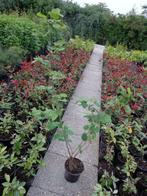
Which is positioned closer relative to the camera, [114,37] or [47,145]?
[47,145]

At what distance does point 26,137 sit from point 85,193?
0.94 metres

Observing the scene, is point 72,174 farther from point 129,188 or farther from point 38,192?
point 129,188

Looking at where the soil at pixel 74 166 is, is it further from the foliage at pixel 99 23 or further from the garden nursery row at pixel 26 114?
the foliage at pixel 99 23

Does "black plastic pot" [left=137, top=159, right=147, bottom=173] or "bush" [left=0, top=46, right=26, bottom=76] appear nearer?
"black plastic pot" [left=137, top=159, right=147, bottom=173]

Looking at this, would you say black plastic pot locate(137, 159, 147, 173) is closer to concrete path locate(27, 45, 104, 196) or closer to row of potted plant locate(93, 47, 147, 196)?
row of potted plant locate(93, 47, 147, 196)

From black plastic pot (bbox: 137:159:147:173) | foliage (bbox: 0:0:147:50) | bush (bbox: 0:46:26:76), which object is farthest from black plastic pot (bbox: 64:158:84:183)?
foliage (bbox: 0:0:147:50)

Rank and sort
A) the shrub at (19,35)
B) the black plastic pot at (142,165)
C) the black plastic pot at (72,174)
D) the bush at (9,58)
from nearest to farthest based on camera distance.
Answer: the black plastic pot at (72,174)
the black plastic pot at (142,165)
the bush at (9,58)
the shrub at (19,35)

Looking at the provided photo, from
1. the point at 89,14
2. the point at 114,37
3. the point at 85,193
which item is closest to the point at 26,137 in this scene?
the point at 85,193

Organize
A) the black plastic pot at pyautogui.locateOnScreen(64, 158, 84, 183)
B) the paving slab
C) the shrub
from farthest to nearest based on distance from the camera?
the shrub < the black plastic pot at pyautogui.locateOnScreen(64, 158, 84, 183) < the paving slab

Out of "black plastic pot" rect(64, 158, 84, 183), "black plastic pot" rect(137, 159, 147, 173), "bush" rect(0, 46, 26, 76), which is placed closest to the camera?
"black plastic pot" rect(64, 158, 84, 183)

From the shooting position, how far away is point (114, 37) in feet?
50.0

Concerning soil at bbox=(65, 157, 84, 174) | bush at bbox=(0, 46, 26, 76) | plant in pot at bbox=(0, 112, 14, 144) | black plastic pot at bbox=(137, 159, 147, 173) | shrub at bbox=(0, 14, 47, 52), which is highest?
shrub at bbox=(0, 14, 47, 52)

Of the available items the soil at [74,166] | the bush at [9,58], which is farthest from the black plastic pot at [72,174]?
the bush at [9,58]

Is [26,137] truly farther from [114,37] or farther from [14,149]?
[114,37]
